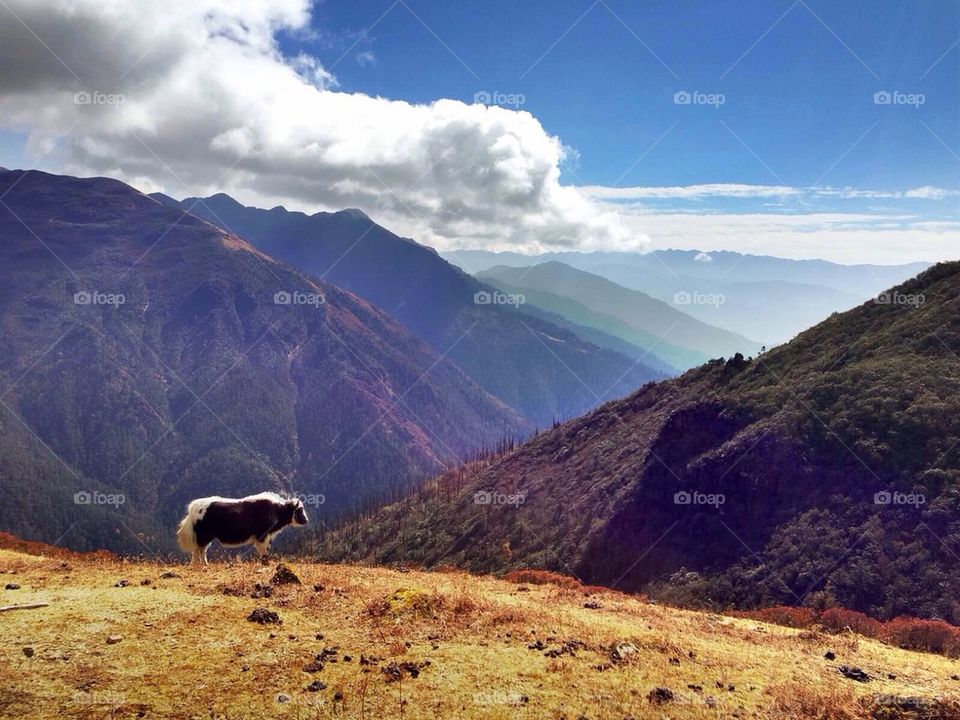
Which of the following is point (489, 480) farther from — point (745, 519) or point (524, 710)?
point (524, 710)

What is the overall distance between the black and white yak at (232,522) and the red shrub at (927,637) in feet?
75.9

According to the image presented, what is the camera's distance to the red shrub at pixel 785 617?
2288 centimetres

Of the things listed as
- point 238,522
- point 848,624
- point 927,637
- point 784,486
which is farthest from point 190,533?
point 784,486

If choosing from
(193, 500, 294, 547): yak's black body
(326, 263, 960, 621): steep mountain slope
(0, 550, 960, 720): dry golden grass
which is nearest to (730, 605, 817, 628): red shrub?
(0, 550, 960, 720): dry golden grass

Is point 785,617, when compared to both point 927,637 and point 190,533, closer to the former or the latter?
point 927,637

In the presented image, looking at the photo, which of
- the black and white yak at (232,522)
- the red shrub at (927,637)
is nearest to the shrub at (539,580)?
the black and white yak at (232,522)

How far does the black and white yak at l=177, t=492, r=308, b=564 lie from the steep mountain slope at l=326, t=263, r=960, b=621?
3627cm

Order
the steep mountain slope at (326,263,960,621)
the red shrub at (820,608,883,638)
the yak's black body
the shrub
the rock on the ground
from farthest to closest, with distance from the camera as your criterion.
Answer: the steep mountain slope at (326,263,960,621) < the shrub < the yak's black body < the red shrub at (820,608,883,638) < the rock on the ground

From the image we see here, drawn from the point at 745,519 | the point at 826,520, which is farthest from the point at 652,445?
the point at 826,520

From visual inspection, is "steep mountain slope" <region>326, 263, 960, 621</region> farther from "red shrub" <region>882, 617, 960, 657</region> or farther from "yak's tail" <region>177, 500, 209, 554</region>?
"yak's tail" <region>177, 500, 209, 554</region>

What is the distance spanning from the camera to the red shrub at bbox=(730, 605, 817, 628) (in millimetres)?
22875

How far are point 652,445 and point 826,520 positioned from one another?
30.8 meters

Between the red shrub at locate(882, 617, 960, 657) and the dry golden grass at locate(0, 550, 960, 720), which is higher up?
the dry golden grass at locate(0, 550, 960, 720)

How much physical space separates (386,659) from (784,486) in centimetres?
5544
